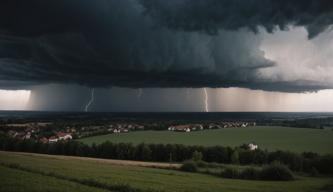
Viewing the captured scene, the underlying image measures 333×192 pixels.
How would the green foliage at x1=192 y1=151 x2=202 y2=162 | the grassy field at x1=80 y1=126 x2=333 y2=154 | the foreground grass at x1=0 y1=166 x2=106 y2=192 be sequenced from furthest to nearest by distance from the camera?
the grassy field at x1=80 y1=126 x2=333 y2=154 → the green foliage at x1=192 y1=151 x2=202 y2=162 → the foreground grass at x1=0 y1=166 x2=106 y2=192

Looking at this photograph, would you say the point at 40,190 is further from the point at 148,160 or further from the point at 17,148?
the point at 17,148

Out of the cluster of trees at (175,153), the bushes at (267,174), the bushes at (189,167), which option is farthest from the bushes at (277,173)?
the cluster of trees at (175,153)

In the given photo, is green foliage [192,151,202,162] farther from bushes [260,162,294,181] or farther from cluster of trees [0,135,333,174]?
bushes [260,162,294,181]

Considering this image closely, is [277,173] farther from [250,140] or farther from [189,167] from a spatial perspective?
[250,140]

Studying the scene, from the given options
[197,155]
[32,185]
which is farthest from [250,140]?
[32,185]

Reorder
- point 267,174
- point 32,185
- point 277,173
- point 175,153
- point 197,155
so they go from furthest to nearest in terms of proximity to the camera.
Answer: point 175,153 → point 197,155 → point 267,174 → point 277,173 → point 32,185

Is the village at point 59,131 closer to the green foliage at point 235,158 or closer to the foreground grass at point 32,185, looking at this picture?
the green foliage at point 235,158

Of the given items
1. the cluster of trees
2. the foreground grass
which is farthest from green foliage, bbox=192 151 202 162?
the foreground grass

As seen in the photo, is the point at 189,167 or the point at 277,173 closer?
the point at 277,173

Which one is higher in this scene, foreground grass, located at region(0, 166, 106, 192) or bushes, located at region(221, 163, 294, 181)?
foreground grass, located at region(0, 166, 106, 192)
